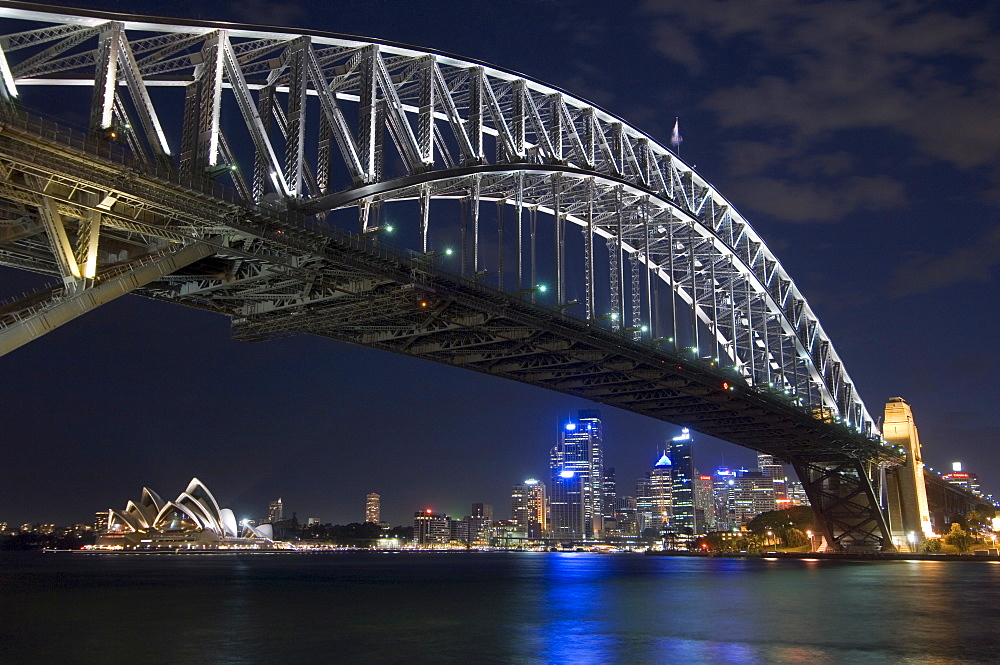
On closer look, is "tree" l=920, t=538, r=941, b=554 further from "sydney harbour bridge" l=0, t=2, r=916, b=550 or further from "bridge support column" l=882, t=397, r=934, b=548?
"sydney harbour bridge" l=0, t=2, r=916, b=550

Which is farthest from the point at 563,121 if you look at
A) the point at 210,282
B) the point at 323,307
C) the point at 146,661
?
the point at 146,661

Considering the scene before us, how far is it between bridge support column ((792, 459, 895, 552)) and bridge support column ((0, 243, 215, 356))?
72.3m

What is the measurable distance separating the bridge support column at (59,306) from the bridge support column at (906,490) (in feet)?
269

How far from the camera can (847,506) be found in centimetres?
9162

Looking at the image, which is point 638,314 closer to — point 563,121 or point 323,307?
point 563,121

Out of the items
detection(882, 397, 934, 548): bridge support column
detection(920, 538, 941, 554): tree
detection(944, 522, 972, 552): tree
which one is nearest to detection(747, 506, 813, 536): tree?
detection(944, 522, 972, 552): tree

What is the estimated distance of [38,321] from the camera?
2425 centimetres

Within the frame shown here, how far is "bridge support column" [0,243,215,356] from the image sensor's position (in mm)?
23875

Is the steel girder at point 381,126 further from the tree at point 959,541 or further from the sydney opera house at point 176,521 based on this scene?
the sydney opera house at point 176,521

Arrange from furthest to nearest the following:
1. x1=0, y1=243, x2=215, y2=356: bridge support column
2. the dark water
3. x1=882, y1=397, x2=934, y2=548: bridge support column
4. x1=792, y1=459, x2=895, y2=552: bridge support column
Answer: x1=882, y1=397, x2=934, y2=548: bridge support column < x1=792, y1=459, x2=895, y2=552: bridge support column < x1=0, y1=243, x2=215, y2=356: bridge support column < the dark water

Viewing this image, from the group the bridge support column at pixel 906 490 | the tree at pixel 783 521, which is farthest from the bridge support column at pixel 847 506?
the tree at pixel 783 521

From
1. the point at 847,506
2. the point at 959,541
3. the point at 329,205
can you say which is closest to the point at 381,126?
the point at 329,205

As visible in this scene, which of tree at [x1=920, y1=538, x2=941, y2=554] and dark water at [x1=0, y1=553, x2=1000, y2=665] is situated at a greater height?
tree at [x1=920, y1=538, x2=941, y2=554]

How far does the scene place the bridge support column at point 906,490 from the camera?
298 feet
